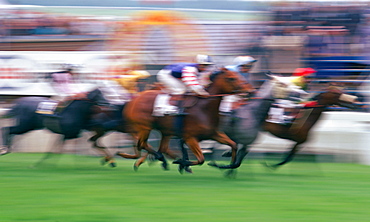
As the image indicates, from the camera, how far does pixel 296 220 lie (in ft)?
15.9

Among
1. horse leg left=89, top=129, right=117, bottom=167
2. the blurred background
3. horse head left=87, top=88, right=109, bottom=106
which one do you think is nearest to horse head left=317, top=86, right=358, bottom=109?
the blurred background

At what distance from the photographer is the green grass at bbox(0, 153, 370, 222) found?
5.05 m

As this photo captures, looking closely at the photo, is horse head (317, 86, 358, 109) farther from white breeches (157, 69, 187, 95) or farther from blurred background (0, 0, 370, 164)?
blurred background (0, 0, 370, 164)

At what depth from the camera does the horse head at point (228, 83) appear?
7141 mm

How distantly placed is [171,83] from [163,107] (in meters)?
0.59

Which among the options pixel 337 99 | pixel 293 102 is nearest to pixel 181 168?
pixel 293 102

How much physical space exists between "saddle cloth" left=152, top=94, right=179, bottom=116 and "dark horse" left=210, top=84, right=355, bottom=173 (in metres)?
0.77

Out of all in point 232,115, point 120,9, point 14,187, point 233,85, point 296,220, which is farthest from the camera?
point 120,9

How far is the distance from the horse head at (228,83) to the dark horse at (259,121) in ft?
1.63

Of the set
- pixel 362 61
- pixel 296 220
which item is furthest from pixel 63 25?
pixel 296 220

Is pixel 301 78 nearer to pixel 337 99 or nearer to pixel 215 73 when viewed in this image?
pixel 337 99

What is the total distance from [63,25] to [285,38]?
4214 mm

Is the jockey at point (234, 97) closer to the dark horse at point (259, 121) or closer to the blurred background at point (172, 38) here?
the dark horse at point (259, 121)

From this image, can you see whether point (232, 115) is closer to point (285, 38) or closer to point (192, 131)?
point (192, 131)
